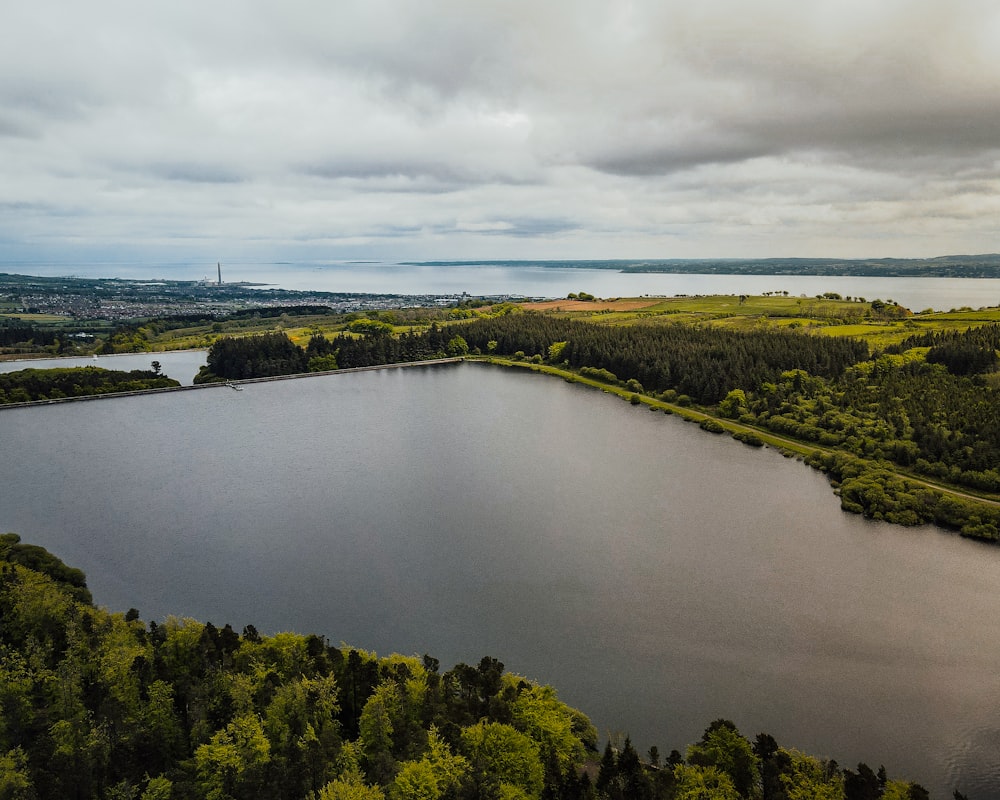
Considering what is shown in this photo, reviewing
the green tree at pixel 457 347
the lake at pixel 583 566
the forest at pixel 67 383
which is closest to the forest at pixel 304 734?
the lake at pixel 583 566

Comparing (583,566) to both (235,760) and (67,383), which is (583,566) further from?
(67,383)

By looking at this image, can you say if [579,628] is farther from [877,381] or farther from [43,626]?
[877,381]

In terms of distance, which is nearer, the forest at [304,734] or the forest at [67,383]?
the forest at [304,734]

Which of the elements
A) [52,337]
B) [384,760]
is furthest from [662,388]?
[52,337]

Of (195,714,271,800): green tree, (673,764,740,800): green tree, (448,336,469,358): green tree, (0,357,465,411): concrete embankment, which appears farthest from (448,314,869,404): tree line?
(195,714,271,800): green tree

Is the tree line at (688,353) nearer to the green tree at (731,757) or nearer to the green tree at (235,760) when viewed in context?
the green tree at (731,757)

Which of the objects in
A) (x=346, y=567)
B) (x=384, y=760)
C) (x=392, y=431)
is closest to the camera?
(x=384, y=760)

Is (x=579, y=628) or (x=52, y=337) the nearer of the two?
(x=579, y=628)

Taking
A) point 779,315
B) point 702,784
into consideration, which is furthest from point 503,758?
point 779,315
